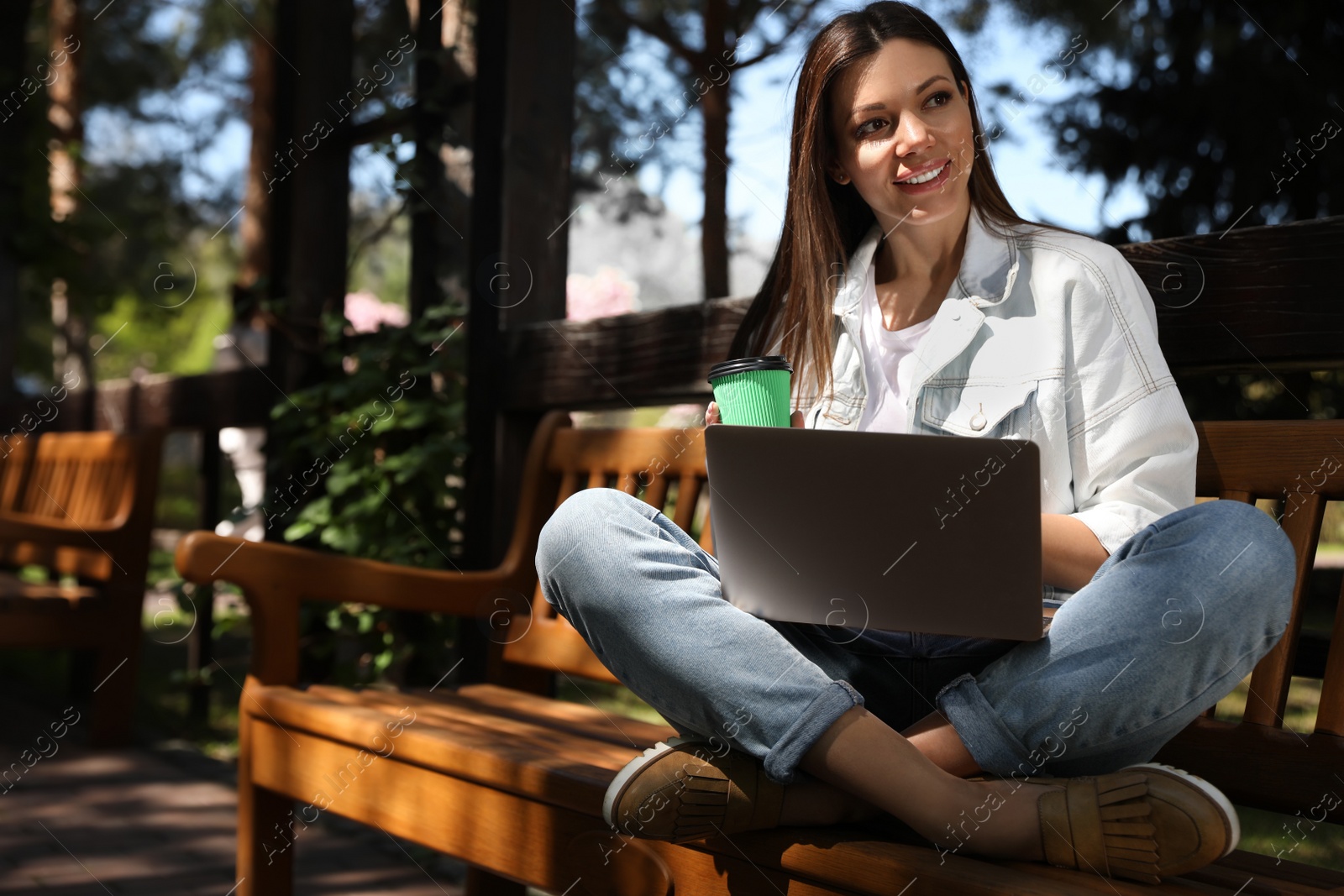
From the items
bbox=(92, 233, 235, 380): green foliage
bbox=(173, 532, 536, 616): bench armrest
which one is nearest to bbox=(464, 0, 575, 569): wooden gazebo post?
bbox=(173, 532, 536, 616): bench armrest

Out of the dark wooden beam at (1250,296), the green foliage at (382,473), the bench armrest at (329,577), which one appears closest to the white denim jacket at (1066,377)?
the dark wooden beam at (1250,296)

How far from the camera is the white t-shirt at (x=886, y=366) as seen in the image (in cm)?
164

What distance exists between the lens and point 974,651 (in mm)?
1369

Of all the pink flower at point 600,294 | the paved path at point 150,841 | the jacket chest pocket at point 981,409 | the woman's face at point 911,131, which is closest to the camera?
the jacket chest pocket at point 981,409

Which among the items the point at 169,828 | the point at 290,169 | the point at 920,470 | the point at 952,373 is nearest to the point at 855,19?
the point at 952,373

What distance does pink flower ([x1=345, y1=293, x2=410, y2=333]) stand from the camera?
3562 millimetres

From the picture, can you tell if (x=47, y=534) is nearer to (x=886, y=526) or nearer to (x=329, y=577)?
(x=329, y=577)

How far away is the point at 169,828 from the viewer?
2879 millimetres

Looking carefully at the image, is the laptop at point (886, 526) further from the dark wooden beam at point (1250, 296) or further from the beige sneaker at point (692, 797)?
the dark wooden beam at point (1250, 296)

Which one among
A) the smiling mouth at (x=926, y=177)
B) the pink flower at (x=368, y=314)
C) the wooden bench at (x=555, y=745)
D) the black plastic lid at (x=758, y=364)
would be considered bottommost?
the wooden bench at (x=555, y=745)

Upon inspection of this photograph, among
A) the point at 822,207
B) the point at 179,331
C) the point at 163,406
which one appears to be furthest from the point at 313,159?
the point at 179,331

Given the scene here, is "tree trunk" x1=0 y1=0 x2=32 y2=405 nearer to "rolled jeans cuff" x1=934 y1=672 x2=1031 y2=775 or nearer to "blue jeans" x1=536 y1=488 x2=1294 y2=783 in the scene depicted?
"blue jeans" x1=536 y1=488 x2=1294 y2=783

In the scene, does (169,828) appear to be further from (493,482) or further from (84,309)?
(84,309)

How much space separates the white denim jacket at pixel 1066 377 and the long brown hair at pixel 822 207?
93mm
